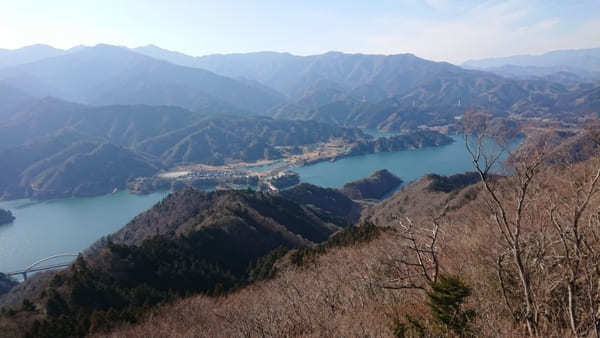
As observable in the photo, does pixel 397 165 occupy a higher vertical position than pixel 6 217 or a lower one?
higher

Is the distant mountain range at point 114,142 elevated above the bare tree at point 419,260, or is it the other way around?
the bare tree at point 419,260

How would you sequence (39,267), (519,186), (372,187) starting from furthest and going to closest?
(372,187) < (39,267) < (519,186)

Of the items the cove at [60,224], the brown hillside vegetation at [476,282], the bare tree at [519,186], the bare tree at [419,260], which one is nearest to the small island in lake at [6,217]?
the cove at [60,224]

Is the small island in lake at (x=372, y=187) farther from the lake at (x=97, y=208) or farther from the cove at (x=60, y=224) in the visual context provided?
the cove at (x=60, y=224)

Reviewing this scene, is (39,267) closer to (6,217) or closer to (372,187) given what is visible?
(6,217)

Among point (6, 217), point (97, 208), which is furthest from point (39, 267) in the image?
point (97, 208)

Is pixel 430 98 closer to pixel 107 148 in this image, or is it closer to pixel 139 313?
pixel 107 148
